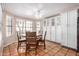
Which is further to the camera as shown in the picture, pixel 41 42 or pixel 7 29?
pixel 41 42

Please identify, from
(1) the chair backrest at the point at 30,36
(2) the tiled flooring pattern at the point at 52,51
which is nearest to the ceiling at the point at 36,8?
(1) the chair backrest at the point at 30,36

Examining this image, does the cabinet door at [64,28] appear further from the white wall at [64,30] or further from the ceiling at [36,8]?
the ceiling at [36,8]

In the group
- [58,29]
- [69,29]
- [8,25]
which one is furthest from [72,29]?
[8,25]

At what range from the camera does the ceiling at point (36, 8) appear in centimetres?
154

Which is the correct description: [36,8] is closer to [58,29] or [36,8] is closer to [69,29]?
[58,29]

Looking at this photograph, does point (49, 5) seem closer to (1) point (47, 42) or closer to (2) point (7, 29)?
(1) point (47, 42)

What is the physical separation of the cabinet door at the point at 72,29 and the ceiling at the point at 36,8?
144 mm

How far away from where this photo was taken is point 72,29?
1613mm

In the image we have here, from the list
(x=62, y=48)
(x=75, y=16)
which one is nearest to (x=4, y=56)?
(x=62, y=48)

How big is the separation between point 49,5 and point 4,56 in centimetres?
126

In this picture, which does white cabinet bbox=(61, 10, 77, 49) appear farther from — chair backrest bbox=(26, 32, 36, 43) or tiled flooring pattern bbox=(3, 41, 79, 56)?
chair backrest bbox=(26, 32, 36, 43)

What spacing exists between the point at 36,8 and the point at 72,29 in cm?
79

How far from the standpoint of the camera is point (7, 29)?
152 cm

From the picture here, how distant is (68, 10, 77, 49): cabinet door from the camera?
1596 millimetres
